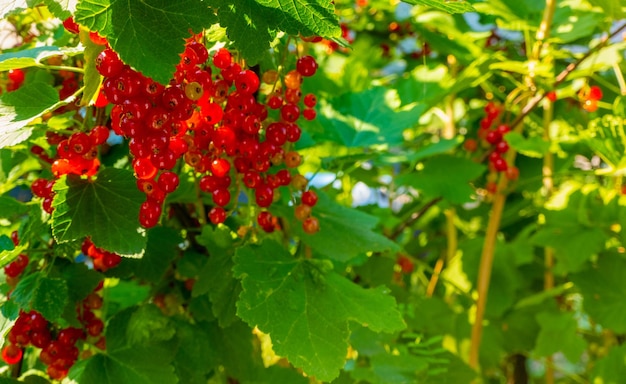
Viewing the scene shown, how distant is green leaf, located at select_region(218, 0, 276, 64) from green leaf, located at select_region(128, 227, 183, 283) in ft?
0.92

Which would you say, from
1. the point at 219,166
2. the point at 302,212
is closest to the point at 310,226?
the point at 302,212

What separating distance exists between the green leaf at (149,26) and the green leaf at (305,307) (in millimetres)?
230

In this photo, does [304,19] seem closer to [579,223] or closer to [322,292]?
[322,292]

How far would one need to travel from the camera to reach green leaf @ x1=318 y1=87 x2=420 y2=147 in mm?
940

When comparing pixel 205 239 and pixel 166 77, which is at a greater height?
pixel 166 77

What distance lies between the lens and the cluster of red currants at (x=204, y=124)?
0.46 meters

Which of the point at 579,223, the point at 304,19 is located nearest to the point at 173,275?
the point at 304,19

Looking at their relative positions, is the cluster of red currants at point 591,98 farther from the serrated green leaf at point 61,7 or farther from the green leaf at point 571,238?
the serrated green leaf at point 61,7

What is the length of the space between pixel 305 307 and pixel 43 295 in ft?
0.78

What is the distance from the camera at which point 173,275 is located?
727mm

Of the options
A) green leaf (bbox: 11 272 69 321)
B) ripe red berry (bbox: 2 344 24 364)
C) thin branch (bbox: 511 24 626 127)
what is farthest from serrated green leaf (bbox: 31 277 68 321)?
thin branch (bbox: 511 24 626 127)

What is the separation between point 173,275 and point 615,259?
34.1 inches

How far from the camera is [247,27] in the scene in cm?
45

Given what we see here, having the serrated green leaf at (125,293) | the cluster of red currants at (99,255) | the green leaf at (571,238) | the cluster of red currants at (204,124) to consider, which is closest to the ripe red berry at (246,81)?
the cluster of red currants at (204,124)
